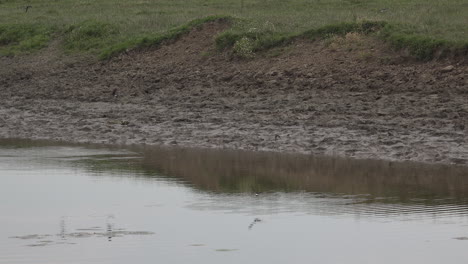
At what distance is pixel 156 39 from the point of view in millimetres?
23812

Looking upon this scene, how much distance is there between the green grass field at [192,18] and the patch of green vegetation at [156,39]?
0.07m

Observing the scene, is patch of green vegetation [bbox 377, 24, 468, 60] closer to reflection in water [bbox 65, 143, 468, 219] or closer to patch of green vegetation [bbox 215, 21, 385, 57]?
patch of green vegetation [bbox 215, 21, 385, 57]

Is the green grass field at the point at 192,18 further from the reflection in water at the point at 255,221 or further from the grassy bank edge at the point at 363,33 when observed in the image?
the reflection in water at the point at 255,221

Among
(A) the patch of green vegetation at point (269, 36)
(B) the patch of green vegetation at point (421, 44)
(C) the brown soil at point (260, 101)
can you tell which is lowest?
(C) the brown soil at point (260, 101)

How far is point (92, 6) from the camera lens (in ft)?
107

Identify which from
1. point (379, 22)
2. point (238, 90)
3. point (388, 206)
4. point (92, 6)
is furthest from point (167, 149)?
point (92, 6)

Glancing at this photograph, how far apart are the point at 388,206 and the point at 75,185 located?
376 centimetres

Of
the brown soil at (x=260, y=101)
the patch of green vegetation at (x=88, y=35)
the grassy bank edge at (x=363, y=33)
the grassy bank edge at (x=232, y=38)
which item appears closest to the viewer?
the brown soil at (x=260, y=101)

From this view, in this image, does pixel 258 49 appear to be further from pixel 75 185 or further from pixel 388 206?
pixel 388 206

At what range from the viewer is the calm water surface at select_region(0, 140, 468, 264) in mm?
8102

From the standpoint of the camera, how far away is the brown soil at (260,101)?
48.8 feet

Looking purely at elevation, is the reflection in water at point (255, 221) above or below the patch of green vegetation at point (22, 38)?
below

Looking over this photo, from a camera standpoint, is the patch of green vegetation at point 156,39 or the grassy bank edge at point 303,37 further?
the patch of green vegetation at point 156,39

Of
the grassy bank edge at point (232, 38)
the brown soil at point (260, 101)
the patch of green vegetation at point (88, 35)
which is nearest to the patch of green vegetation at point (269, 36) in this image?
the grassy bank edge at point (232, 38)
